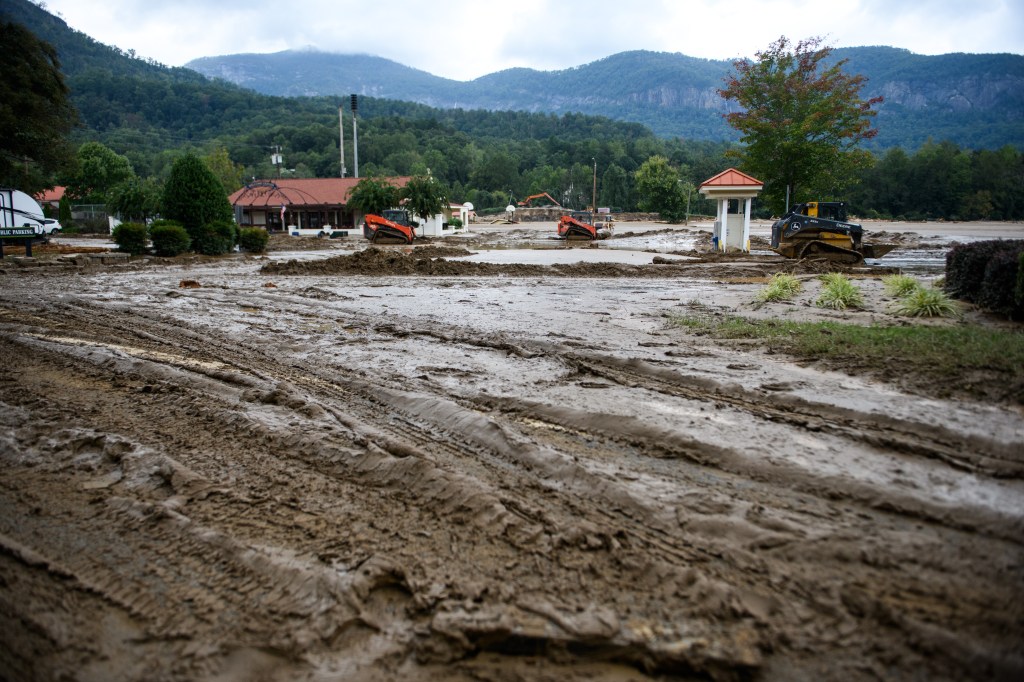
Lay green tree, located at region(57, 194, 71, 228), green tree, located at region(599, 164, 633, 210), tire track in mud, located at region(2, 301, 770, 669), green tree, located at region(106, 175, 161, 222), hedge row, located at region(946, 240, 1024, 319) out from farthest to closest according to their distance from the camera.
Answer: green tree, located at region(599, 164, 633, 210), green tree, located at region(57, 194, 71, 228), green tree, located at region(106, 175, 161, 222), hedge row, located at region(946, 240, 1024, 319), tire track in mud, located at region(2, 301, 770, 669)

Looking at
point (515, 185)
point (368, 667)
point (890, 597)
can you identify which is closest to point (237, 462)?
point (368, 667)

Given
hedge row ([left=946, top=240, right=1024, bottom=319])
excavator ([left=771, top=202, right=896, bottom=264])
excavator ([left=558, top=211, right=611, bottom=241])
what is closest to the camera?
hedge row ([left=946, top=240, right=1024, bottom=319])

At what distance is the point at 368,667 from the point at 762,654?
1.38 metres

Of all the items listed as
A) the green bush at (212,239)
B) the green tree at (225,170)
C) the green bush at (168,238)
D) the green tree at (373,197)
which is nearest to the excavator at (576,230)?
the green tree at (373,197)

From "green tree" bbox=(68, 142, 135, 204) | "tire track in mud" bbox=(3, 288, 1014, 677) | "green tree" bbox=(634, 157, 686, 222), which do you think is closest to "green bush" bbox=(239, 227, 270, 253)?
"tire track in mud" bbox=(3, 288, 1014, 677)

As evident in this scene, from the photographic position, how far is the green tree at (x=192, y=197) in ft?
82.3

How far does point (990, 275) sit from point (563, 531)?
→ 8.44 m

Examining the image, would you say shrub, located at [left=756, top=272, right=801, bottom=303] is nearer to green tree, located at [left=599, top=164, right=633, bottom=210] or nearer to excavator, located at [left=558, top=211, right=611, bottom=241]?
excavator, located at [left=558, top=211, right=611, bottom=241]

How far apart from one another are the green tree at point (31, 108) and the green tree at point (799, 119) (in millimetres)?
26983

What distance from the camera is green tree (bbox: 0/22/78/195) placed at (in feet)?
68.5

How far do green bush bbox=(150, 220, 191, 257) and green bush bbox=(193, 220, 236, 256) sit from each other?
1004 millimetres

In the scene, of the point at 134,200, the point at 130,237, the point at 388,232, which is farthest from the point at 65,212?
the point at 130,237

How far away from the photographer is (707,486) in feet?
11.5

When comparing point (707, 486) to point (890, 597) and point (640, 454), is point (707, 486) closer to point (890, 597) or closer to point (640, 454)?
point (640, 454)
